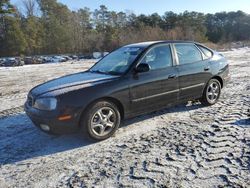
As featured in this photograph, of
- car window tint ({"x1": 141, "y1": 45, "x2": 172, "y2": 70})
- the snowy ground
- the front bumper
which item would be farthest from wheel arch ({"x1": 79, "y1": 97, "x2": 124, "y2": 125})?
car window tint ({"x1": 141, "y1": 45, "x2": 172, "y2": 70})

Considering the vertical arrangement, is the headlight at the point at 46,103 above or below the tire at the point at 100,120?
above

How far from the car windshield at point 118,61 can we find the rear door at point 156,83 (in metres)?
0.23

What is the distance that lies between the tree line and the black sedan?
122ft

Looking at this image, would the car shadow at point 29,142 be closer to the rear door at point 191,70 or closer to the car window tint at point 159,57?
the rear door at point 191,70

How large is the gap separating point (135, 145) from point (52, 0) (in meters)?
64.3

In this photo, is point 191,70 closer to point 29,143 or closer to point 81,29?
point 29,143

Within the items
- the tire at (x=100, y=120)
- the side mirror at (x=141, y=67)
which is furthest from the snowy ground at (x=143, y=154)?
the side mirror at (x=141, y=67)

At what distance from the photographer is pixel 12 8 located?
52375 mm

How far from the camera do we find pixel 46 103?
13.7 ft

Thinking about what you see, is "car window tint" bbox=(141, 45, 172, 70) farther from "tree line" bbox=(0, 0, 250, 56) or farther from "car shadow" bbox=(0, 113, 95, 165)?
"tree line" bbox=(0, 0, 250, 56)

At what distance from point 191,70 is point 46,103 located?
9.90ft

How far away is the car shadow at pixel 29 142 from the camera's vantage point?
13.4 ft

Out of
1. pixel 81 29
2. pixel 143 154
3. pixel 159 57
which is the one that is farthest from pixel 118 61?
pixel 81 29

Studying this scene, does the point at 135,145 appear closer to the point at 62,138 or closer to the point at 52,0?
the point at 62,138
